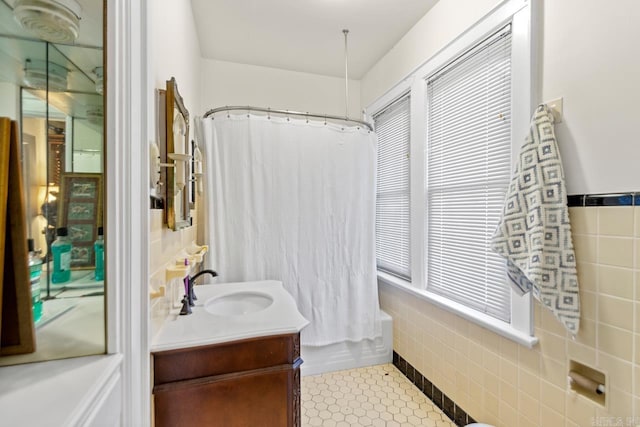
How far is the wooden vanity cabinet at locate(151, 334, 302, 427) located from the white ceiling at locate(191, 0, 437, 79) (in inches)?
82.6

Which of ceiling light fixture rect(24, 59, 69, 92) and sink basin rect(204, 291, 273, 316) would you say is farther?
sink basin rect(204, 291, 273, 316)

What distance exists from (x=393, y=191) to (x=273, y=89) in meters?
1.52

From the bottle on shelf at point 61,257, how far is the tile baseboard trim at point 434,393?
200 centimetres

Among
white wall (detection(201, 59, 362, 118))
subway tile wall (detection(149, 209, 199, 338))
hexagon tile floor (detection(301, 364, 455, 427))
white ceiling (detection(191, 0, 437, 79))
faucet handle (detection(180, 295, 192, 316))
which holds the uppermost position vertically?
white ceiling (detection(191, 0, 437, 79))

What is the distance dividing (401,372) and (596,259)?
163 cm

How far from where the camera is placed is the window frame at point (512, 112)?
1.31 meters

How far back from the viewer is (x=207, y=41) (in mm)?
2359

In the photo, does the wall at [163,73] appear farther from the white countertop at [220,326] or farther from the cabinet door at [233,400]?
the cabinet door at [233,400]

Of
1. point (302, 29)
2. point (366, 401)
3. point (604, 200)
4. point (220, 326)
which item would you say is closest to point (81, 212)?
point (220, 326)

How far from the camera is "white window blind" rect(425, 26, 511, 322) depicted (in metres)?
1.50

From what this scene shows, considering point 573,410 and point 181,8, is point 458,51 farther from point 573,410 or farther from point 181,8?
point 573,410

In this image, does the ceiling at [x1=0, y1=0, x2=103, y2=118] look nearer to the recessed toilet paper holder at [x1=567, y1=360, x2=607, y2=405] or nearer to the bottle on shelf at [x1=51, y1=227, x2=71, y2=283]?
the bottle on shelf at [x1=51, y1=227, x2=71, y2=283]

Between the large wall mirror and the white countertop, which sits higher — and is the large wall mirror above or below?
above

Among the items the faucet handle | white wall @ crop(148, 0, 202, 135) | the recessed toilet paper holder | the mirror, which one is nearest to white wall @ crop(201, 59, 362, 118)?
white wall @ crop(148, 0, 202, 135)
